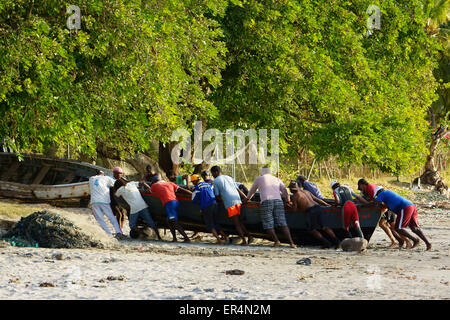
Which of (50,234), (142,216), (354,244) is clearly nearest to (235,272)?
(354,244)

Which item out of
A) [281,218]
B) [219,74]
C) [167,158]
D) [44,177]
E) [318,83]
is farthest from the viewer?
[167,158]

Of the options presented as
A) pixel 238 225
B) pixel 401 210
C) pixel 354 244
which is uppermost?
pixel 401 210

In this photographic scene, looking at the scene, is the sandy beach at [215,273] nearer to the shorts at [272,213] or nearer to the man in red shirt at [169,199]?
the shorts at [272,213]

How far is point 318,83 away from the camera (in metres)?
20.1

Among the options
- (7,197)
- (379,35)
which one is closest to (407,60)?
(379,35)

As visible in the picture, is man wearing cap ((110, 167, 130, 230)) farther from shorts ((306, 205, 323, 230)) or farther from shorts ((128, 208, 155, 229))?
shorts ((306, 205, 323, 230))

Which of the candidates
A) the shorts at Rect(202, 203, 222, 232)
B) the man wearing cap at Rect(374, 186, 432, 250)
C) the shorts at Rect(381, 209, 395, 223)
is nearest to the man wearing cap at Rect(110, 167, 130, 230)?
the shorts at Rect(202, 203, 222, 232)

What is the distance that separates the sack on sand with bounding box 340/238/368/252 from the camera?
13352 millimetres

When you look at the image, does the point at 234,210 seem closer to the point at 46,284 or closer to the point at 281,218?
the point at 281,218

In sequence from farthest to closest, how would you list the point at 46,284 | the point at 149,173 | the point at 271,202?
the point at 149,173
the point at 271,202
the point at 46,284

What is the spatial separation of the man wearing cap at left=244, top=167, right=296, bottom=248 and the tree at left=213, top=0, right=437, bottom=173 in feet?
21.2

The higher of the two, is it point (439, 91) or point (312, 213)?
point (439, 91)

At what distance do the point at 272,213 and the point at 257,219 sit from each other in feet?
2.01

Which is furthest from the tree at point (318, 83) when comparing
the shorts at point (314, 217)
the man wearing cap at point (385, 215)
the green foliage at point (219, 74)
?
the shorts at point (314, 217)
